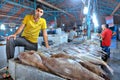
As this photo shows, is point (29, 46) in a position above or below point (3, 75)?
above

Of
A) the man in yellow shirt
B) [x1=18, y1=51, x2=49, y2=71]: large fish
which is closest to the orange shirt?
the man in yellow shirt

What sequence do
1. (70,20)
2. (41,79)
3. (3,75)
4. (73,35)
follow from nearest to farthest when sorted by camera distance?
(41,79) < (3,75) < (73,35) < (70,20)

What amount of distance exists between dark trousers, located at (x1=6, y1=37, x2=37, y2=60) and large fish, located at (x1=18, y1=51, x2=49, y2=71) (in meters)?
0.53

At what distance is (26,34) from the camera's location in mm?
3064

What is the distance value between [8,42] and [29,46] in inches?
19.0

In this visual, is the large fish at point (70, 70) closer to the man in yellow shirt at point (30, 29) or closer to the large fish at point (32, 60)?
the large fish at point (32, 60)

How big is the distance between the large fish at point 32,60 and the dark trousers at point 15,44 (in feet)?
1.73

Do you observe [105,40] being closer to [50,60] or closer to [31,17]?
[31,17]

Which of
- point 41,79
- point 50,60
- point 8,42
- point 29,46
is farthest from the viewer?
point 29,46

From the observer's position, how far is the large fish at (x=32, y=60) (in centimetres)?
194

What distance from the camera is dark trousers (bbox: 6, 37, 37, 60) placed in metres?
2.63

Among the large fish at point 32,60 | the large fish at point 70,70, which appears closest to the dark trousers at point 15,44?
the large fish at point 32,60

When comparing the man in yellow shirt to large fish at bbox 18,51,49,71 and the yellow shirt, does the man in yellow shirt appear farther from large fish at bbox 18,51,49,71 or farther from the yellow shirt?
large fish at bbox 18,51,49,71

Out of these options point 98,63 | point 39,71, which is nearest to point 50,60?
point 39,71
